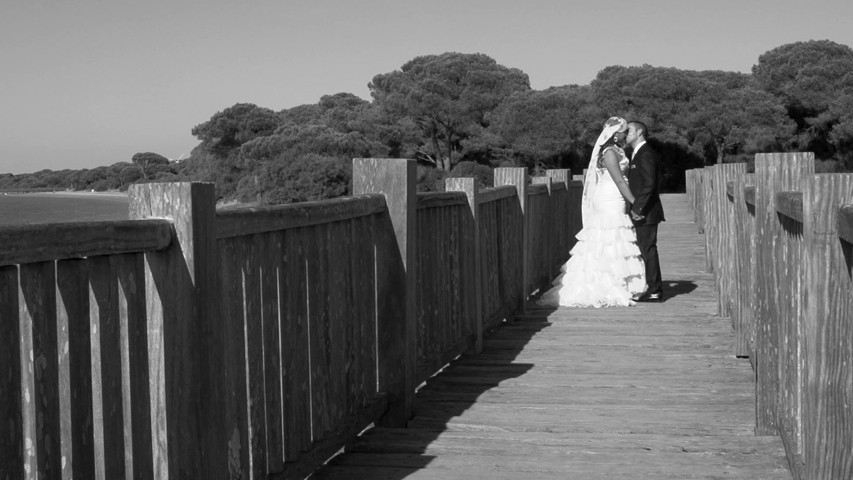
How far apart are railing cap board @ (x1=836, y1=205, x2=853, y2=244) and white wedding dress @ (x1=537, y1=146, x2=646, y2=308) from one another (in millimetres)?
8397

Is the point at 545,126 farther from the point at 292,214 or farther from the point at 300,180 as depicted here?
the point at 292,214

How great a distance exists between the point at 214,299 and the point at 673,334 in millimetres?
6454

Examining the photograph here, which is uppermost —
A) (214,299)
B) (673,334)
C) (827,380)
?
(214,299)

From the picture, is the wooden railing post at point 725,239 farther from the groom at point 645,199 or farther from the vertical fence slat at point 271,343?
the vertical fence slat at point 271,343

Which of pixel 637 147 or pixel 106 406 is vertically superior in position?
pixel 637 147

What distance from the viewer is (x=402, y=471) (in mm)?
5141

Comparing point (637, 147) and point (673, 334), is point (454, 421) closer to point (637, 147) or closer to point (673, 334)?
point (673, 334)

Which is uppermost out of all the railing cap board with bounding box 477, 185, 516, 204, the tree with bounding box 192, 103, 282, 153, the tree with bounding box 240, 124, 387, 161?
the tree with bounding box 192, 103, 282, 153

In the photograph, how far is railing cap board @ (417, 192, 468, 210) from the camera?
22.6ft

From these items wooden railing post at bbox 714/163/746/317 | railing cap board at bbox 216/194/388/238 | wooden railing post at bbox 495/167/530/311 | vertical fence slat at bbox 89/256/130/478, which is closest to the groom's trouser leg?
wooden railing post at bbox 714/163/746/317

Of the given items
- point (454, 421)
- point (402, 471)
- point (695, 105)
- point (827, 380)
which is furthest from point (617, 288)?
point (695, 105)

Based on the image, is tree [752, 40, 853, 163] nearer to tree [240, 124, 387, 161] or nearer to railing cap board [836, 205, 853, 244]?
tree [240, 124, 387, 161]

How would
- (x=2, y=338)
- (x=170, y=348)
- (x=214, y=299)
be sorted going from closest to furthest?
(x=2, y=338) < (x=170, y=348) < (x=214, y=299)

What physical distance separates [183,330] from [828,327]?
1982mm
